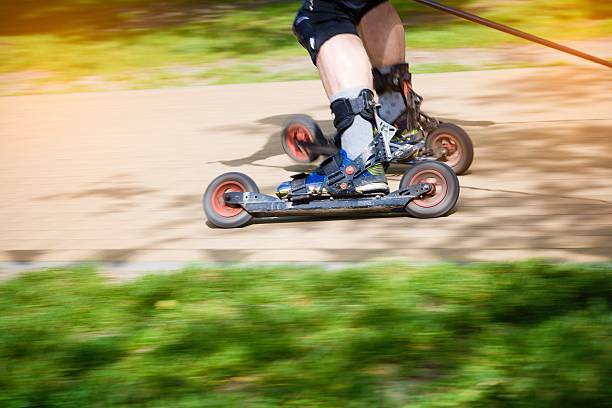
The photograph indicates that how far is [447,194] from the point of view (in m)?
5.08

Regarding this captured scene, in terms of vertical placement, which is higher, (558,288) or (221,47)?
(221,47)

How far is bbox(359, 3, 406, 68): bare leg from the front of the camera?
5.85 meters

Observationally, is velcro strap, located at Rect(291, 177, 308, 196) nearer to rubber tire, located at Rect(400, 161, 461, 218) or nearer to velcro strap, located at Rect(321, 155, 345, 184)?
velcro strap, located at Rect(321, 155, 345, 184)

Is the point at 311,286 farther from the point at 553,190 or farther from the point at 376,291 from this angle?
the point at 553,190

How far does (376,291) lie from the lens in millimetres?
3832

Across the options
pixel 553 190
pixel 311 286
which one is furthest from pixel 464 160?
pixel 311 286

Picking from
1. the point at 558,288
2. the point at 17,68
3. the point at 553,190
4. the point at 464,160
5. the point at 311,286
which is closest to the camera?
the point at 558,288

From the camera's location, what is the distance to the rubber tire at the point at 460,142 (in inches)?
236

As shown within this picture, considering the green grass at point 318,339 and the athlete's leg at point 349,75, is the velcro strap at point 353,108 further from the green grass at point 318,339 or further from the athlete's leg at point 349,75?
the green grass at point 318,339

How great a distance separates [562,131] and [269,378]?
4499 millimetres

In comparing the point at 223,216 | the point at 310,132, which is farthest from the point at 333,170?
the point at 310,132

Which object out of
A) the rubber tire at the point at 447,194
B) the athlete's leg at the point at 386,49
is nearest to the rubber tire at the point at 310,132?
the athlete's leg at the point at 386,49

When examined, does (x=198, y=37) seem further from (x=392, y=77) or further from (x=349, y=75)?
(x=349, y=75)

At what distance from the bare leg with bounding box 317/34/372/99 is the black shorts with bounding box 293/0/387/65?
4cm
